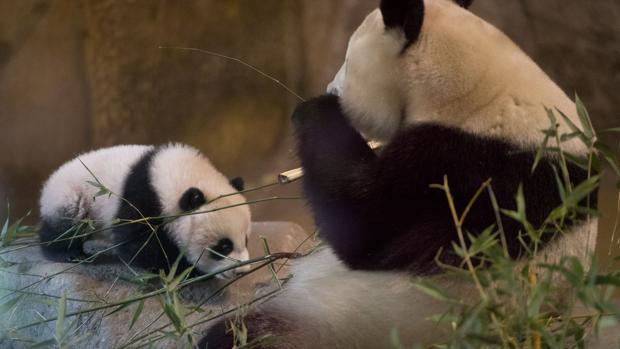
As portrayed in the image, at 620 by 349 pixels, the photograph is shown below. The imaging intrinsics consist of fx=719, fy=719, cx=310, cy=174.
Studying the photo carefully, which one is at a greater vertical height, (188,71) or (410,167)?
(410,167)

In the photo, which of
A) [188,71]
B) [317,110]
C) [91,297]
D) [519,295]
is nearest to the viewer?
[519,295]

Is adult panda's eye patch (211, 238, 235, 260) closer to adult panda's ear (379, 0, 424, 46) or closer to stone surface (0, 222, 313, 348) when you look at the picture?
stone surface (0, 222, 313, 348)

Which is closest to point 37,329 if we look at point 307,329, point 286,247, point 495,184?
point 286,247

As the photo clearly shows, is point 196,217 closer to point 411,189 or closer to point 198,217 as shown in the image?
point 198,217

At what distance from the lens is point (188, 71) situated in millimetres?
3959

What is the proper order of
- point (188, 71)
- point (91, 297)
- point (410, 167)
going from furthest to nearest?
point (188, 71) < point (91, 297) < point (410, 167)

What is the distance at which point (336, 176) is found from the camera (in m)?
1.55

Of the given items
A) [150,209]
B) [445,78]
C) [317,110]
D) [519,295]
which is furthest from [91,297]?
[519,295]

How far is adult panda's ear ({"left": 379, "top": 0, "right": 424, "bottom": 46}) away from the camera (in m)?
1.50

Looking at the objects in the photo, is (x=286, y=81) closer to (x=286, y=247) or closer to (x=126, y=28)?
(x=126, y=28)

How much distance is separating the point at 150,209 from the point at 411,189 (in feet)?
4.49

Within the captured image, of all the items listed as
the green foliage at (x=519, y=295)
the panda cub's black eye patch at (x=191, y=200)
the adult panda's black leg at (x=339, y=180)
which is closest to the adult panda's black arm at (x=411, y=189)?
the adult panda's black leg at (x=339, y=180)

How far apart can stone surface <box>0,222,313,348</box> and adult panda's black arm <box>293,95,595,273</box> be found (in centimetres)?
66

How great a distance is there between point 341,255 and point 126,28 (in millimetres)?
2590
